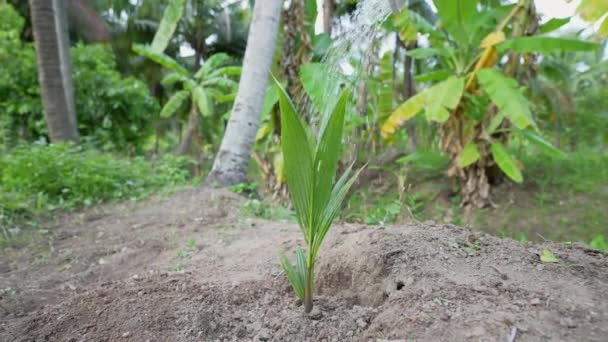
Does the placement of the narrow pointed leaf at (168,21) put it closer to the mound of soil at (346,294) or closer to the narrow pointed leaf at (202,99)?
the narrow pointed leaf at (202,99)

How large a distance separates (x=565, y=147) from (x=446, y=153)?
39.1 feet

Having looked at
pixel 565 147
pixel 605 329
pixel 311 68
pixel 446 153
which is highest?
pixel 311 68

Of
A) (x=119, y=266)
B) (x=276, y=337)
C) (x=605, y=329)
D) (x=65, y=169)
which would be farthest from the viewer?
(x=65, y=169)

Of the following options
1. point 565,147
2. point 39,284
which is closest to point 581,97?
point 565,147

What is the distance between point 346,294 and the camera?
1728 millimetres

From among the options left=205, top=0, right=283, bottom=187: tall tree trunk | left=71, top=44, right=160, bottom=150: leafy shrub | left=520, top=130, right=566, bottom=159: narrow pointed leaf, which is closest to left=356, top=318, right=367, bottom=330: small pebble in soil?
left=205, top=0, right=283, bottom=187: tall tree trunk

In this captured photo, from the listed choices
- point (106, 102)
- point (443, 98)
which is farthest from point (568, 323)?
point (106, 102)

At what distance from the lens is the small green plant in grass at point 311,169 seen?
1312mm

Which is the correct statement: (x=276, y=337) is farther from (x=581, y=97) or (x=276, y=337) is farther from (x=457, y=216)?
(x=581, y=97)

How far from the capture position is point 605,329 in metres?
1.11

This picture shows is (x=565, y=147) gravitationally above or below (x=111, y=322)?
below

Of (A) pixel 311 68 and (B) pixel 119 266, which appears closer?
(B) pixel 119 266

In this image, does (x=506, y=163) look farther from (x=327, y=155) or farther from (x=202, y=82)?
(x=202, y=82)

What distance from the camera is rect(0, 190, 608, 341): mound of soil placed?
1.22 m
